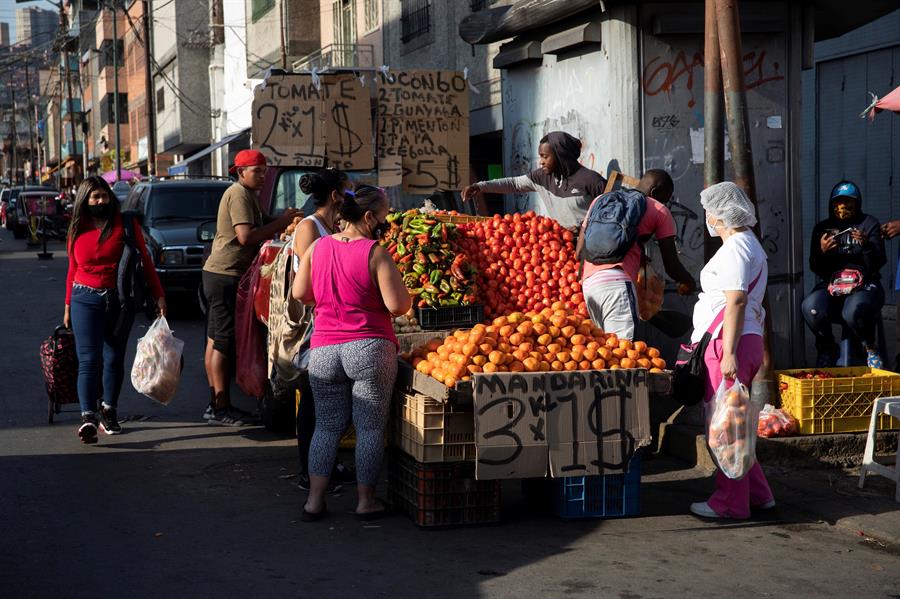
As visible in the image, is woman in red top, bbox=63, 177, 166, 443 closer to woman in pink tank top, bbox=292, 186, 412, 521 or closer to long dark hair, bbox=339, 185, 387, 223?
woman in pink tank top, bbox=292, 186, 412, 521

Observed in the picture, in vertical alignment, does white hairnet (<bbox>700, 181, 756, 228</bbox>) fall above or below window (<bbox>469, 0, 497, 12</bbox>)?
below

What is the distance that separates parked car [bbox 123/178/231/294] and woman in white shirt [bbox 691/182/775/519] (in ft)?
38.6

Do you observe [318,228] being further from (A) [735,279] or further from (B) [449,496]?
(A) [735,279]

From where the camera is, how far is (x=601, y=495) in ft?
20.9

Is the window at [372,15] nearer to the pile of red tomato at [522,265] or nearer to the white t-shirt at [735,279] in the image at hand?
the pile of red tomato at [522,265]

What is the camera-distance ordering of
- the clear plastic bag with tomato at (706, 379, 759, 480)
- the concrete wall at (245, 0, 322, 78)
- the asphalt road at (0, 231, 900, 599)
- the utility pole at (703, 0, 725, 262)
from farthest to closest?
the concrete wall at (245, 0, 322, 78) < the utility pole at (703, 0, 725, 262) < the clear plastic bag with tomato at (706, 379, 759, 480) < the asphalt road at (0, 231, 900, 599)

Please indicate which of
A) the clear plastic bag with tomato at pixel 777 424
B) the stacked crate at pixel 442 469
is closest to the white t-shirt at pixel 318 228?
the stacked crate at pixel 442 469

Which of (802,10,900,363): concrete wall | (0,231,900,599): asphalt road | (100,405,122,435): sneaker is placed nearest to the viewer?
(0,231,900,599): asphalt road

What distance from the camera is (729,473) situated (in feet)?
19.7

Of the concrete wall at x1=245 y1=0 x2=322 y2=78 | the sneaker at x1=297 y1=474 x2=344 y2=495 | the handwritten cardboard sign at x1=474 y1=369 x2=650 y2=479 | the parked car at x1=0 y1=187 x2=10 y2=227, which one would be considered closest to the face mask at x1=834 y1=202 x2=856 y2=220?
the handwritten cardboard sign at x1=474 y1=369 x2=650 y2=479

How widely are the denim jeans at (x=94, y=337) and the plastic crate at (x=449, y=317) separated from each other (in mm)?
2693

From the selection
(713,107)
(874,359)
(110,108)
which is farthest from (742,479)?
(110,108)

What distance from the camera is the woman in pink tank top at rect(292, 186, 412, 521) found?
6.15m

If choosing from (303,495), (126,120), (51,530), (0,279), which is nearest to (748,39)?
(303,495)
